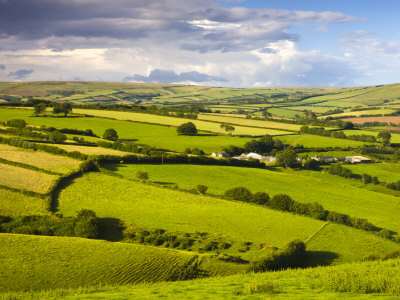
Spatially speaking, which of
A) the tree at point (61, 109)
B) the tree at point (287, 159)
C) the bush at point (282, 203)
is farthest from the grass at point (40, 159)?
the tree at point (61, 109)

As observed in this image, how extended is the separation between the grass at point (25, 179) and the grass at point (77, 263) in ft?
60.9

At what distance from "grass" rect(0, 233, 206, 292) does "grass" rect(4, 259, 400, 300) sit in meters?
4.87

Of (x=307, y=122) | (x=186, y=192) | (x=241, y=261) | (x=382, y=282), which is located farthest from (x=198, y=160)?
(x=307, y=122)

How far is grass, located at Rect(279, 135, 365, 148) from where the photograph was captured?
136 metres

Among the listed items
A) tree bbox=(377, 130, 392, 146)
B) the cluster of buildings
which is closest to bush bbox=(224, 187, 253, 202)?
the cluster of buildings

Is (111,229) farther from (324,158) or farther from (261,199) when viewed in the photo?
(324,158)

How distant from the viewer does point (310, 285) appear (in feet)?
86.6

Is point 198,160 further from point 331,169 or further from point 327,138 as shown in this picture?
point 327,138

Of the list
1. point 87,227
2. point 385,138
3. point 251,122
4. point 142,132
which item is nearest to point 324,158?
point 385,138

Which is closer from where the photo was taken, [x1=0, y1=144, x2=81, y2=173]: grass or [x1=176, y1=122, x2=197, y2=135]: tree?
[x1=0, y1=144, x2=81, y2=173]: grass

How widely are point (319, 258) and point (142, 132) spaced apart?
10122 cm

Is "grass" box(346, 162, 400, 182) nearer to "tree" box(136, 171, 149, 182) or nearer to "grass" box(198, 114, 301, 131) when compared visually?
"grass" box(198, 114, 301, 131)

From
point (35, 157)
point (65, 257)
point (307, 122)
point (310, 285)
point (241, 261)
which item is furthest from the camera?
point (307, 122)

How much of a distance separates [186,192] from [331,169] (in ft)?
176
